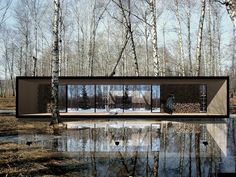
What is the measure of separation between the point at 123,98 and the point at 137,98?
3.23ft

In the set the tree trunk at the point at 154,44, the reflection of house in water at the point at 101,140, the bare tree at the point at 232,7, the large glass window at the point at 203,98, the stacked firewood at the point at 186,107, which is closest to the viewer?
the bare tree at the point at 232,7

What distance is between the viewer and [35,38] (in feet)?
139

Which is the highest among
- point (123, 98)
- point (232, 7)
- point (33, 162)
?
point (232, 7)

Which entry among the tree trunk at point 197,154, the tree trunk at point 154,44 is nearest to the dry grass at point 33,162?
the tree trunk at point 197,154

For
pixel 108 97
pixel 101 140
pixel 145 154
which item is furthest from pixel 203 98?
pixel 145 154

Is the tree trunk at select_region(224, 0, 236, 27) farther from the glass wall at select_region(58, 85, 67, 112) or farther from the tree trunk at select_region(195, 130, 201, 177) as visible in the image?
the glass wall at select_region(58, 85, 67, 112)

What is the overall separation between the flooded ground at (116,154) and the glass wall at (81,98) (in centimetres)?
899

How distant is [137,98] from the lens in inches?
912

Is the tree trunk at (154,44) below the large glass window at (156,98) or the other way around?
the other way around

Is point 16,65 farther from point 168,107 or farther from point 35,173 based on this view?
point 35,173

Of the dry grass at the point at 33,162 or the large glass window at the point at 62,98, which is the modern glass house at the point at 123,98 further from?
the dry grass at the point at 33,162

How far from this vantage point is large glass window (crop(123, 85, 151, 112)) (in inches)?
909

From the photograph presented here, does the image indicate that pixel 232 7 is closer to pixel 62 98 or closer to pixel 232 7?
pixel 232 7

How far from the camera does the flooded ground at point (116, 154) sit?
7.39 meters
